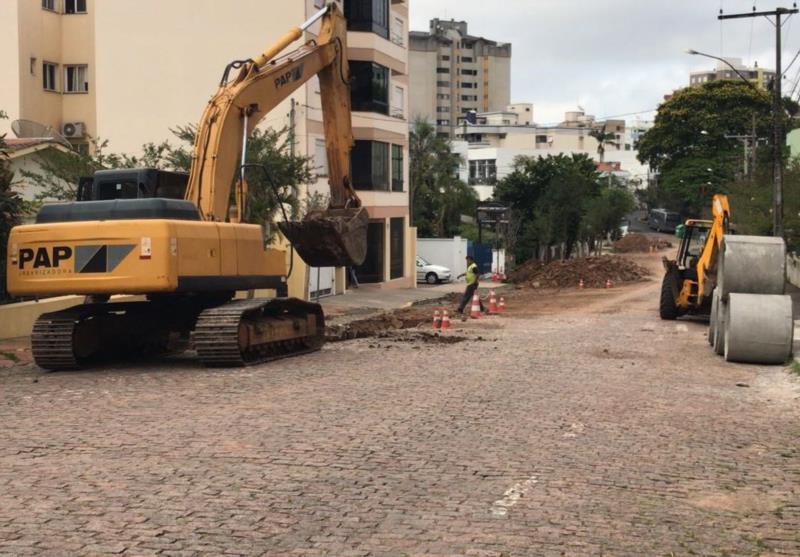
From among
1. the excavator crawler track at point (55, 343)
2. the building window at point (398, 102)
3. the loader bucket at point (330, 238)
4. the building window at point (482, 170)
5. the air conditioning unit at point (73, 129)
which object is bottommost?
the excavator crawler track at point (55, 343)

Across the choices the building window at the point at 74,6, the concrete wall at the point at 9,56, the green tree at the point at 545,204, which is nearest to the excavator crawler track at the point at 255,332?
the concrete wall at the point at 9,56

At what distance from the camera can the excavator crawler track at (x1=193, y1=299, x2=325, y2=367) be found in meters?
15.3

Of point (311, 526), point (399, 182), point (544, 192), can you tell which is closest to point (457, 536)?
point (311, 526)

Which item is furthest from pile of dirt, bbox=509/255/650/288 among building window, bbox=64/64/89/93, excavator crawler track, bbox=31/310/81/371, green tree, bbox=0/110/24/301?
excavator crawler track, bbox=31/310/81/371

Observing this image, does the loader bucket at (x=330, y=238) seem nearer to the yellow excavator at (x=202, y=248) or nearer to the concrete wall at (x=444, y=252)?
the yellow excavator at (x=202, y=248)

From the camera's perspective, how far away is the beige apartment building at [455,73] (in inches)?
5940

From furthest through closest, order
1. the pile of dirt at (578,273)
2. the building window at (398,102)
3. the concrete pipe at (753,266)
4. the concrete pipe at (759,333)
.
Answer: the pile of dirt at (578,273)
the building window at (398,102)
the concrete pipe at (753,266)
the concrete pipe at (759,333)

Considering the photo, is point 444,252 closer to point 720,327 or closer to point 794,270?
point 794,270

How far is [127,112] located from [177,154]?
13.5 meters

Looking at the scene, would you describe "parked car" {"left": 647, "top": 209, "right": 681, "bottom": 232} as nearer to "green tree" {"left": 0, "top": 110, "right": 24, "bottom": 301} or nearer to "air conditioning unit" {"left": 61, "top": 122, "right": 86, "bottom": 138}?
"air conditioning unit" {"left": 61, "top": 122, "right": 86, "bottom": 138}

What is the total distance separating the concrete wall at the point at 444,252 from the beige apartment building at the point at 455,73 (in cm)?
9235

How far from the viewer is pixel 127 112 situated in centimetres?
3959

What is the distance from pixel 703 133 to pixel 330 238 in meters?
72.1

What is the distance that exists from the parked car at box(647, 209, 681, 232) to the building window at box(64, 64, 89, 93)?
235 ft
